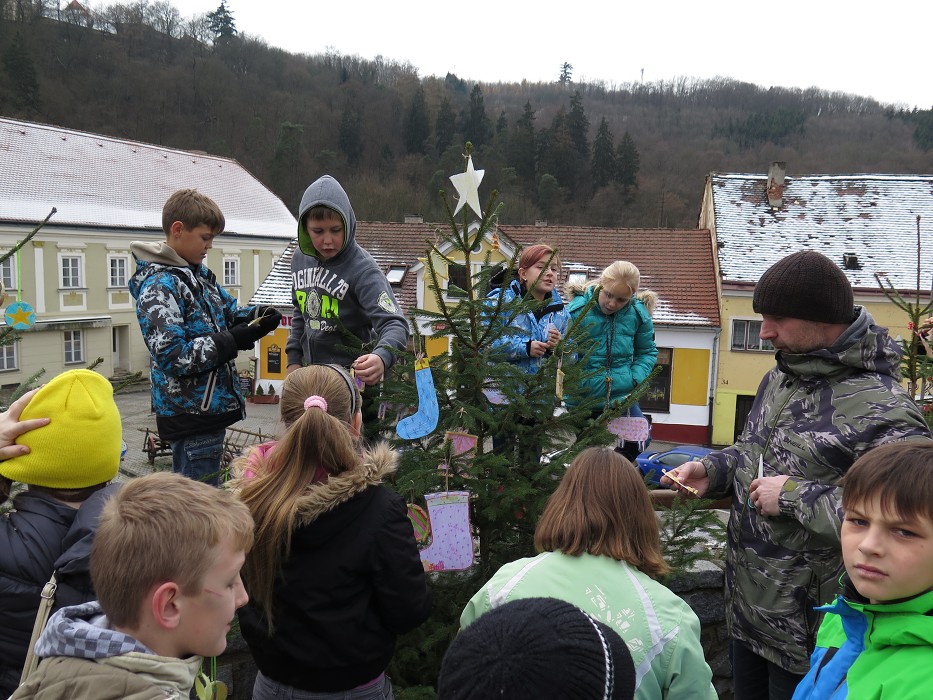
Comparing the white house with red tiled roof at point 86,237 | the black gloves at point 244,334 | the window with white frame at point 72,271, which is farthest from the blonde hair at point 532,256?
the window with white frame at point 72,271

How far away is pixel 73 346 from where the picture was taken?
29172 mm

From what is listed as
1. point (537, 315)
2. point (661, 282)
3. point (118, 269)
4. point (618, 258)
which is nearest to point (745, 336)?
point (661, 282)

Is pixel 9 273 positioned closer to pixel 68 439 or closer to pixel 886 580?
pixel 68 439

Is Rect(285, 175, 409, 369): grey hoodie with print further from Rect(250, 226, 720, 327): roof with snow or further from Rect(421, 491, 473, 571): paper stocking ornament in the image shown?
Rect(250, 226, 720, 327): roof with snow

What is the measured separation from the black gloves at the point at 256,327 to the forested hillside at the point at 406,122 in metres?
42.8

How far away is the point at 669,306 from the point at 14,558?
2326cm

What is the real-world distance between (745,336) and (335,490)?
22.8 m

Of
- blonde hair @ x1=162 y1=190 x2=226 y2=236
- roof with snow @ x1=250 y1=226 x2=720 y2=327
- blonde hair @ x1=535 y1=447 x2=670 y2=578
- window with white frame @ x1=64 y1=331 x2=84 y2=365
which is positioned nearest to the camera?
blonde hair @ x1=535 y1=447 x2=670 y2=578

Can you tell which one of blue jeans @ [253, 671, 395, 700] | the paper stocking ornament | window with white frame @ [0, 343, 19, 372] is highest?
the paper stocking ornament

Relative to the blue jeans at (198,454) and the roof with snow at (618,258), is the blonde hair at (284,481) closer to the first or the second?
the blue jeans at (198,454)

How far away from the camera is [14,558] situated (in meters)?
1.98

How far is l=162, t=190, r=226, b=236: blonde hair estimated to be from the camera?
3463 millimetres

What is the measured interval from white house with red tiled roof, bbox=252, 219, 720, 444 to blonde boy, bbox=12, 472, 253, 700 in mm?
17898

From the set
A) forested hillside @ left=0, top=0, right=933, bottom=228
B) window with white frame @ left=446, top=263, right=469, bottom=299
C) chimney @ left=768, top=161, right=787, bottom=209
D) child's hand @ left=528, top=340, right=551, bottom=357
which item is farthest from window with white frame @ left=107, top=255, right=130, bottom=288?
window with white frame @ left=446, top=263, right=469, bottom=299
